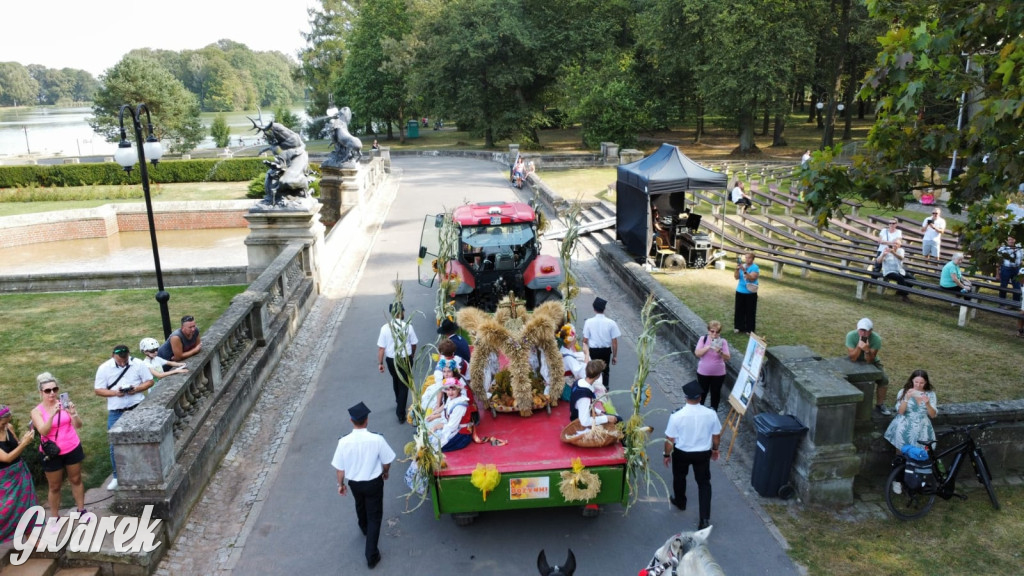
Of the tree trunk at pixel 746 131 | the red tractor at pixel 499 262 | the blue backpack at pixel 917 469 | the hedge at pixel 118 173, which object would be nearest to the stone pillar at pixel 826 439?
the blue backpack at pixel 917 469

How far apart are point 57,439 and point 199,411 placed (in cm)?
191

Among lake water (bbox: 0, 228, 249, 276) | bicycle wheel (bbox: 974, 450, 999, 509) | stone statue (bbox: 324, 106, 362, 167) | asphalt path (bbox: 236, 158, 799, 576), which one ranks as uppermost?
stone statue (bbox: 324, 106, 362, 167)

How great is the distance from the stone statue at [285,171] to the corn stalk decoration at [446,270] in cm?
429

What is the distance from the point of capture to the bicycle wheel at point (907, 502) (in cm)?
718

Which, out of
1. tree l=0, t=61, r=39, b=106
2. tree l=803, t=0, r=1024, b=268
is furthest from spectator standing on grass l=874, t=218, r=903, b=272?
tree l=0, t=61, r=39, b=106

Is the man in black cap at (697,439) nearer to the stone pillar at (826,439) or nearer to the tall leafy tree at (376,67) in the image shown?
the stone pillar at (826,439)

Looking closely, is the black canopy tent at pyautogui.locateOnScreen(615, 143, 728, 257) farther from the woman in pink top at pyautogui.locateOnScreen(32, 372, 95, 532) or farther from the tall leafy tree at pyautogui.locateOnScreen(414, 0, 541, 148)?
the tall leafy tree at pyautogui.locateOnScreen(414, 0, 541, 148)

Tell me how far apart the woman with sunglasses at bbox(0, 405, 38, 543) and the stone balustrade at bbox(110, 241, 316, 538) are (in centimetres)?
77

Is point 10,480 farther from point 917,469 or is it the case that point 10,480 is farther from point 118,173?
point 118,173

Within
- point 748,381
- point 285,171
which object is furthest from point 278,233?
point 748,381

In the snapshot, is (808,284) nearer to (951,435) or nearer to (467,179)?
(951,435)

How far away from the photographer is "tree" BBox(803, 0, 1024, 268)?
24.3ft

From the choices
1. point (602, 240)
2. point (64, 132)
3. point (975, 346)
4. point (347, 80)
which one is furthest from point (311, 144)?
point (64, 132)

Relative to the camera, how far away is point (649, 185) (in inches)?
646
